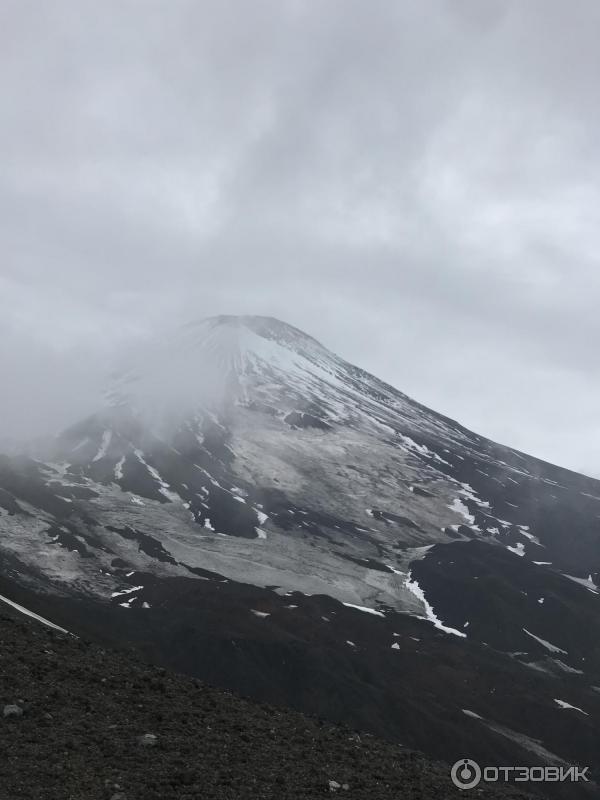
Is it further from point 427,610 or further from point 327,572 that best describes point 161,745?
point 327,572

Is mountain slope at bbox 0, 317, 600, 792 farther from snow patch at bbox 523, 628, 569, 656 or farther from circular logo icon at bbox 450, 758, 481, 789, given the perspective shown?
circular logo icon at bbox 450, 758, 481, 789

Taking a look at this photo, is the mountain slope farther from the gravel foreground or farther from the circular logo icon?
the circular logo icon

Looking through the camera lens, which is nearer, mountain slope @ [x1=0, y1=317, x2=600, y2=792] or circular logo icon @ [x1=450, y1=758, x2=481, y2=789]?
circular logo icon @ [x1=450, y1=758, x2=481, y2=789]

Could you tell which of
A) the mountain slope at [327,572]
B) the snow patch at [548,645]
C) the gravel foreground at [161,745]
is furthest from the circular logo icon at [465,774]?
the snow patch at [548,645]

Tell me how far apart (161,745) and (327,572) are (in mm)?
105737

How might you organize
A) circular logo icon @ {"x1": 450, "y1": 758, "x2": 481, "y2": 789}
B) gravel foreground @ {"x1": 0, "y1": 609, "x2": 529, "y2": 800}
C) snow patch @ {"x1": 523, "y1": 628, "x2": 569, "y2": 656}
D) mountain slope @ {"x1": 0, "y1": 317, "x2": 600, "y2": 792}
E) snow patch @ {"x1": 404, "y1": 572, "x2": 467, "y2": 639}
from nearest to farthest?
gravel foreground @ {"x1": 0, "y1": 609, "x2": 529, "y2": 800}
circular logo icon @ {"x1": 450, "y1": 758, "x2": 481, "y2": 789}
mountain slope @ {"x1": 0, "y1": 317, "x2": 600, "y2": 792}
snow patch @ {"x1": 523, "y1": 628, "x2": 569, "y2": 656}
snow patch @ {"x1": 404, "y1": 572, "x2": 467, "y2": 639}

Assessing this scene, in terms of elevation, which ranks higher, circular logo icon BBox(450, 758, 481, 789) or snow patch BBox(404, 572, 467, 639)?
circular logo icon BBox(450, 758, 481, 789)

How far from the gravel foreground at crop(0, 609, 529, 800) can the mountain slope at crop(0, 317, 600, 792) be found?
1342 inches

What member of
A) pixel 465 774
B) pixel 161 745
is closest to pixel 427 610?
pixel 465 774

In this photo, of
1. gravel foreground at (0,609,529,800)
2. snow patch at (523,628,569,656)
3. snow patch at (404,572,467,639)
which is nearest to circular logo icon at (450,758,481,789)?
gravel foreground at (0,609,529,800)

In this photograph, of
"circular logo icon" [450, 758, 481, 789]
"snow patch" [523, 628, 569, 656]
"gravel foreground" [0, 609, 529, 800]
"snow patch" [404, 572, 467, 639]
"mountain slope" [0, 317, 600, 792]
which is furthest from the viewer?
"snow patch" [404, 572, 467, 639]

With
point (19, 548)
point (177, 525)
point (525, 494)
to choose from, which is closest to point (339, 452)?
point (525, 494)

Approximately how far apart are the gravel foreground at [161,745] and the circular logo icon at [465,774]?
0.38 m

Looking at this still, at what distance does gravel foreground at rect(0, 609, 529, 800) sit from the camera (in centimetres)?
1662
